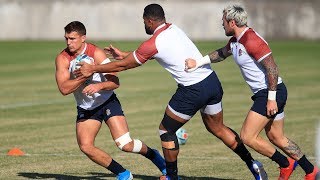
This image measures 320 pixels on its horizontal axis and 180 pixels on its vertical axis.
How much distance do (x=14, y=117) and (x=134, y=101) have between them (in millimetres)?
4455

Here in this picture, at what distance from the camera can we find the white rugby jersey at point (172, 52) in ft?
45.0

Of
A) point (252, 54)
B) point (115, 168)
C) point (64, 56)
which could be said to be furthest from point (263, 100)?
point (64, 56)

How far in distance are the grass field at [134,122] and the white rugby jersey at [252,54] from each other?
1.90 meters

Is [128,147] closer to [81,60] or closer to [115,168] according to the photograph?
[115,168]

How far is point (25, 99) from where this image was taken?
89.0 ft

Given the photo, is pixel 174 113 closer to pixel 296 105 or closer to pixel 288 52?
pixel 296 105

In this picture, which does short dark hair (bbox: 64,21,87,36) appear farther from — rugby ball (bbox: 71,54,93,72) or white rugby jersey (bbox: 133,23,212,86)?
white rugby jersey (bbox: 133,23,212,86)

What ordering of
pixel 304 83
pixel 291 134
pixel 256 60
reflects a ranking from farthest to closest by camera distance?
pixel 304 83, pixel 291 134, pixel 256 60

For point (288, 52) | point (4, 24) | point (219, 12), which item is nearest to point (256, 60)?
point (288, 52)

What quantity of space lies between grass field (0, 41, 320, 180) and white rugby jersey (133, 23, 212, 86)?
1.91 meters

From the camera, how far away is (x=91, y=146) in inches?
563

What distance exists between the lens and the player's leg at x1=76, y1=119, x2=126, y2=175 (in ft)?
46.9

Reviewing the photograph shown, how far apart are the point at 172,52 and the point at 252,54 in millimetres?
1062

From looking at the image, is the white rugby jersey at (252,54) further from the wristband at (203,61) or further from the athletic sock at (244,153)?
the athletic sock at (244,153)
